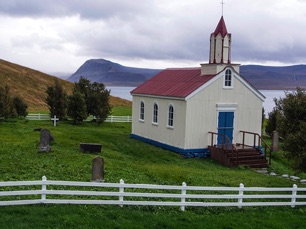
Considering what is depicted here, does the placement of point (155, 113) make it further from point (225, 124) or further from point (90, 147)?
point (90, 147)

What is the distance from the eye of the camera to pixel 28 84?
8138cm

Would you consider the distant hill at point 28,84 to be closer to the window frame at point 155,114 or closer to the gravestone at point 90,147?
the window frame at point 155,114

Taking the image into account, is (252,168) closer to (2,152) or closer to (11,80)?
(2,152)

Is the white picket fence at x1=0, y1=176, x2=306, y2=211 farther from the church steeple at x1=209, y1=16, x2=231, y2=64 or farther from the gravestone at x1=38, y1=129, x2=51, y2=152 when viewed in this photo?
the church steeple at x1=209, y1=16, x2=231, y2=64

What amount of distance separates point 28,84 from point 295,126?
71.6 metres

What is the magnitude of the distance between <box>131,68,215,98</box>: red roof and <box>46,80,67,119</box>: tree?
459 inches

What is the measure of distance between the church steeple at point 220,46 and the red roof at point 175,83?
4.96ft

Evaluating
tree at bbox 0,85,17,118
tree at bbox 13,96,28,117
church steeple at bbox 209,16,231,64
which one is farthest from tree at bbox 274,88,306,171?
tree at bbox 13,96,28,117

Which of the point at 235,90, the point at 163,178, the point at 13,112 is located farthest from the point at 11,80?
the point at 163,178

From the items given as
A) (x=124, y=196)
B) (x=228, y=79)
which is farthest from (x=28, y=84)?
(x=124, y=196)

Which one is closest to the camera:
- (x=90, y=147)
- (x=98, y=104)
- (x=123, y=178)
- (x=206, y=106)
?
(x=123, y=178)

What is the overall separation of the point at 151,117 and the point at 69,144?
766cm

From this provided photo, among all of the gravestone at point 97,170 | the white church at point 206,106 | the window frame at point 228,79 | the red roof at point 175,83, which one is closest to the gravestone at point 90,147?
the white church at point 206,106

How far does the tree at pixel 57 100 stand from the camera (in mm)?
40203
